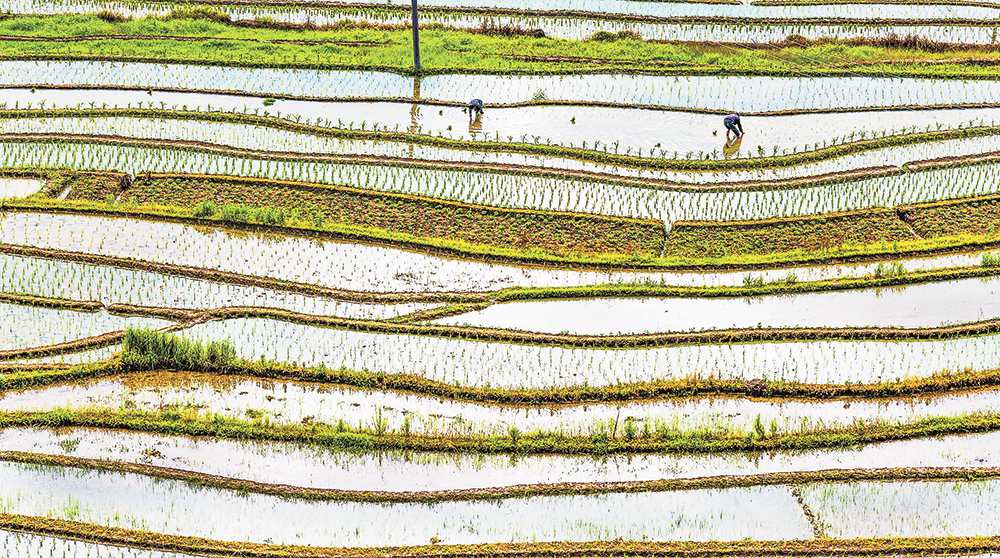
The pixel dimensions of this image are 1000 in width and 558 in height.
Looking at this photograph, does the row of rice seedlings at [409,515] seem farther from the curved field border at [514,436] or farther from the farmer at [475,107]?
the farmer at [475,107]

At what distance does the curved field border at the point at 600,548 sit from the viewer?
8641mm

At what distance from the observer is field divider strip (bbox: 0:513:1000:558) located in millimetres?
8641

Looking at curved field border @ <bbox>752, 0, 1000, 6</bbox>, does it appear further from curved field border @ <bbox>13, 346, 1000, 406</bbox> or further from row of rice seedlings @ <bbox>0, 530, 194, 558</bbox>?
row of rice seedlings @ <bbox>0, 530, 194, 558</bbox>

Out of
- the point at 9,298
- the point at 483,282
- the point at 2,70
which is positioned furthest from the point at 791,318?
the point at 2,70

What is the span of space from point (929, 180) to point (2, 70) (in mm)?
11880

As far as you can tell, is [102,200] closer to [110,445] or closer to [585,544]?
[110,445]

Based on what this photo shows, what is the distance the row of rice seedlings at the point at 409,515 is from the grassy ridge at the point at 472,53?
802 cm

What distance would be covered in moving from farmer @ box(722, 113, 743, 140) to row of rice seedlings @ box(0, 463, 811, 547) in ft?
19.1

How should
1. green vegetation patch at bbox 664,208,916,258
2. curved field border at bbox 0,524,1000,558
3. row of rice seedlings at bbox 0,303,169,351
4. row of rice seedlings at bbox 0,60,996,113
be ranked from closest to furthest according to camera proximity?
curved field border at bbox 0,524,1000,558 < row of rice seedlings at bbox 0,303,169,351 < green vegetation patch at bbox 664,208,916,258 < row of rice seedlings at bbox 0,60,996,113

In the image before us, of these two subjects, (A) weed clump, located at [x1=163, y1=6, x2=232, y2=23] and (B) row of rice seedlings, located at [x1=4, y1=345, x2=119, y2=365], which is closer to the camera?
(B) row of rice seedlings, located at [x1=4, y1=345, x2=119, y2=365]

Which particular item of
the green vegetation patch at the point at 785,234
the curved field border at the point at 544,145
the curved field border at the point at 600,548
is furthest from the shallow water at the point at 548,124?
the curved field border at the point at 600,548

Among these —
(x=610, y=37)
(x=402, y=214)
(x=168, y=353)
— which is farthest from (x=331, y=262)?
(x=610, y=37)

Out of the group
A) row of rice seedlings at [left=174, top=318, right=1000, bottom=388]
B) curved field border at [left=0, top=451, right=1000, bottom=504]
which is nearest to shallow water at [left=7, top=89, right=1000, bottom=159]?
row of rice seedlings at [left=174, top=318, right=1000, bottom=388]

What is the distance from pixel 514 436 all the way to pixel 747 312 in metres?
Result: 2.87
